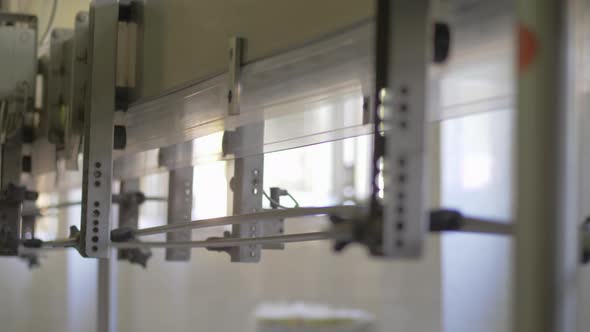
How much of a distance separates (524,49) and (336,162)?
138 inches

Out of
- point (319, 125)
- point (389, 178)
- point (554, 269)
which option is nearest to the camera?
point (554, 269)

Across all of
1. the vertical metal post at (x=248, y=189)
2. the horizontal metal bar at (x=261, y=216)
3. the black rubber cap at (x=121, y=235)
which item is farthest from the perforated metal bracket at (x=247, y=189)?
the black rubber cap at (x=121, y=235)

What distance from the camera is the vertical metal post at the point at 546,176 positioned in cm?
74

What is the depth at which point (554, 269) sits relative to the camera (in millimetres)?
741

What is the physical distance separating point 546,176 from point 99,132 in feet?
4.05

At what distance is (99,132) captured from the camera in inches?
70.0

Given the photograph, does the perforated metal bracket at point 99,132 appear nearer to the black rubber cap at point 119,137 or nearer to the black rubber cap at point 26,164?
the black rubber cap at point 119,137

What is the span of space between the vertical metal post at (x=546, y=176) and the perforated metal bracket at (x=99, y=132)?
1.18 metres

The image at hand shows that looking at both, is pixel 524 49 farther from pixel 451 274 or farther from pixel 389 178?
pixel 451 274

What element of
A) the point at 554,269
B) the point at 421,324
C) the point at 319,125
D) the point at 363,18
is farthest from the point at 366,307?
the point at 554,269

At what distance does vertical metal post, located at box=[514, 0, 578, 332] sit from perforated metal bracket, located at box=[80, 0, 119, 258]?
1.18 meters

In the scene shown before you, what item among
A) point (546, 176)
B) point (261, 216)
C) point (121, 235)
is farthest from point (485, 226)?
point (121, 235)

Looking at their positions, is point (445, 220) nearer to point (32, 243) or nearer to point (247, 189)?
point (247, 189)

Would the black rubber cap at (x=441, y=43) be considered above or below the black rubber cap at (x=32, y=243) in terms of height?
above
